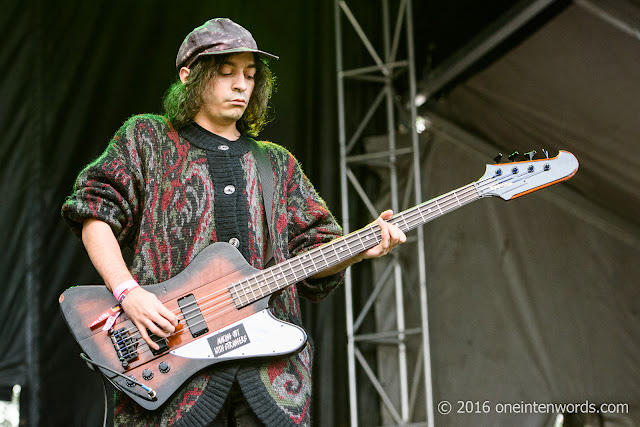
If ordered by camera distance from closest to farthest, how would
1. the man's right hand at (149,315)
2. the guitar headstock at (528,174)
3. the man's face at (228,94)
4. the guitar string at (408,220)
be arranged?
the man's right hand at (149,315) < the guitar string at (408,220) < the man's face at (228,94) < the guitar headstock at (528,174)

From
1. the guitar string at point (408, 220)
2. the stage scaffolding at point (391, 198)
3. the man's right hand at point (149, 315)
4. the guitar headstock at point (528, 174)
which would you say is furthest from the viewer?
the stage scaffolding at point (391, 198)

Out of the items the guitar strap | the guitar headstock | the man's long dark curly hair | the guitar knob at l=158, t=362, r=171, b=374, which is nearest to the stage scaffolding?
the guitar headstock

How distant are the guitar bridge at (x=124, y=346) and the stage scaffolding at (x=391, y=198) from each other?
3423 millimetres

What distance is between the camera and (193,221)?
6.67 ft

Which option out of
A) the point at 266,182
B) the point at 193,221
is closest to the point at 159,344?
the point at 193,221

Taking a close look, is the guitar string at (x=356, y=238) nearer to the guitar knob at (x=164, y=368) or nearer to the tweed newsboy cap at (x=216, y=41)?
the guitar knob at (x=164, y=368)

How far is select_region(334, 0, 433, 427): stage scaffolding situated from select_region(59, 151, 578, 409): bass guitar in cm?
328

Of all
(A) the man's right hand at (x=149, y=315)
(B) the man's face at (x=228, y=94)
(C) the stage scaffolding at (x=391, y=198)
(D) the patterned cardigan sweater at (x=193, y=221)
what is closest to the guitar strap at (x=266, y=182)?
(D) the patterned cardigan sweater at (x=193, y=221)

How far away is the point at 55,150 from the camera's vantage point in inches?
172

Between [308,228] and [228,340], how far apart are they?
1.72ft

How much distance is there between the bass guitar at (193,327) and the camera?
73.1 inches

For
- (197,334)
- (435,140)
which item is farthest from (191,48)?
(435,140)

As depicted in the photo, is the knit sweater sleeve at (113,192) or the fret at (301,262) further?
the fret at (301,262)

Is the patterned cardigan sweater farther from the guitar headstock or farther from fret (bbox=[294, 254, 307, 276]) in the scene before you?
the guitar headstock
